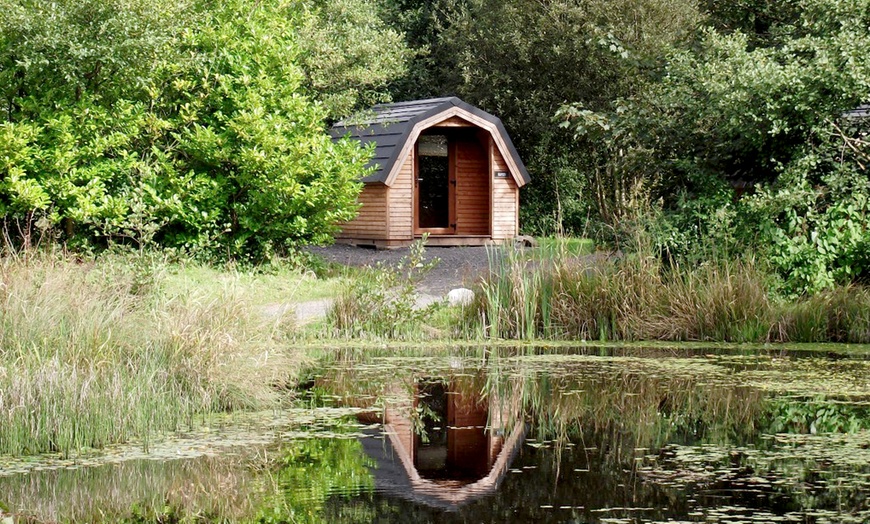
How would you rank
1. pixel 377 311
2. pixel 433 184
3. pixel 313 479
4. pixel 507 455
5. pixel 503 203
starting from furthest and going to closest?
pixel 433 184 → pixel 503 203 → pixel 377 311 → pixel 507 455 → pixel 313 479

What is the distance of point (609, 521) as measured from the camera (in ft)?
15.9

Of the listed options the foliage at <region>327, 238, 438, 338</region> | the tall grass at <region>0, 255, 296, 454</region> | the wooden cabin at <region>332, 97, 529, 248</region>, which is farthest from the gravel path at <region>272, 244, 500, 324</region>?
the tall grass at <region>0, 255, 296, 454</region>

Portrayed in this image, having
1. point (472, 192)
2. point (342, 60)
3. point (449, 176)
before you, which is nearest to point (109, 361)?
point (342, 60)

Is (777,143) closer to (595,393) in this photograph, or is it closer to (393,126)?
(595,393)

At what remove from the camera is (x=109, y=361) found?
6754mm

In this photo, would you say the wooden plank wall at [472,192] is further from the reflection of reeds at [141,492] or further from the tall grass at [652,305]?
the reflection of reeds at [141,492]

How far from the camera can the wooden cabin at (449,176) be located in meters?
20.5

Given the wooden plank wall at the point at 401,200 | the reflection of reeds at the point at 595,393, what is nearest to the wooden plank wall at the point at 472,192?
the wooden plank wall at the point at 401,200

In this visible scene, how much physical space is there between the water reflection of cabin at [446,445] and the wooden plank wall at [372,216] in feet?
40.1

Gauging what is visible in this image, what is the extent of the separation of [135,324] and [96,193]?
6947mm

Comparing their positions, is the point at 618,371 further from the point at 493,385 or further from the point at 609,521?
the point at 609,521

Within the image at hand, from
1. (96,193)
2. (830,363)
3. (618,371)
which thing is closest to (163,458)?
(618,371)

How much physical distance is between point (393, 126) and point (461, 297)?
944cm

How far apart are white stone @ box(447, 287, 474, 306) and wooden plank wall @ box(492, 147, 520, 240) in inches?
357
